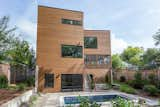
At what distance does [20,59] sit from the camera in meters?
29.4

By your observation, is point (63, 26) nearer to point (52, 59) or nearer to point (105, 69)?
point (52, 59)

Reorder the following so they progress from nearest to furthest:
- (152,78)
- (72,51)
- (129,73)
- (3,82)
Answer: (3,82) < (152,78) < (72,51) < (129,73)

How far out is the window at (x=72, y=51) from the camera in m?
18.3

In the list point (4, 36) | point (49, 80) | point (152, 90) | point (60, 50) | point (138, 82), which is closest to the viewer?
point (152, 90)

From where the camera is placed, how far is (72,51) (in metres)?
18.6

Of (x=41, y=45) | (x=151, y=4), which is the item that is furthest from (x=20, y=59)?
(x=151, y=4)

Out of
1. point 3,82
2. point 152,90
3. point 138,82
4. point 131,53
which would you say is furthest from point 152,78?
point 131,53

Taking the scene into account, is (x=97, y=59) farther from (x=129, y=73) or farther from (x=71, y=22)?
(x=71, y=22)

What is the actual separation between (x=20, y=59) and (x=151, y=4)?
24.4m

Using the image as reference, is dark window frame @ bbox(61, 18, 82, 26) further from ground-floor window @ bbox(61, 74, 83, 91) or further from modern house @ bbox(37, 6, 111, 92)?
ground-floor window @ bbox(61, 74, 83, 91)

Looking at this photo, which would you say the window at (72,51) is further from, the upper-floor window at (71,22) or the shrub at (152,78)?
the shrub at (152,78)

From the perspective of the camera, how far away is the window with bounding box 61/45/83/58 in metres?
18.3

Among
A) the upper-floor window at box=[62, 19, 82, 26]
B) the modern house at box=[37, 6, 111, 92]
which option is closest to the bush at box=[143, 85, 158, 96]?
the modern house at box=[37, 6, 111, 92]

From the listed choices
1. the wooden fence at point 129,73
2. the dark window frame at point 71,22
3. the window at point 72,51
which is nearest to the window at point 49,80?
the window at point 72,51
